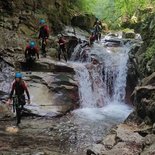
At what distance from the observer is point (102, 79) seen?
65.9 feet

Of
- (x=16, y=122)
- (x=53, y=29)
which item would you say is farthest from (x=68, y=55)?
(x=16, y=122)

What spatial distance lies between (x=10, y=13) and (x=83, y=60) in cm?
582

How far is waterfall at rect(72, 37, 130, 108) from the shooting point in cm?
1853

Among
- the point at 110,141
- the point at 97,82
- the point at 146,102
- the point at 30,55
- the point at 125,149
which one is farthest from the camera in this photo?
the point at 97,82

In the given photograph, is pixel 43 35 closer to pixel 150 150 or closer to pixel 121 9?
pixel 150 150

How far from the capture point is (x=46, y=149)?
10.5m

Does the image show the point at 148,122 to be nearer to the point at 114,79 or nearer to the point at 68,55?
the point at 114,79

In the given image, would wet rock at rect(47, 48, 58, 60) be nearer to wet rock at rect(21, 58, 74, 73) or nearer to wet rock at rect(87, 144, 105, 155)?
wet rock at rect(21, 58, 74, 73)

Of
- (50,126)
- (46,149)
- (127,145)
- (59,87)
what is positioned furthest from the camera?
(59,87)

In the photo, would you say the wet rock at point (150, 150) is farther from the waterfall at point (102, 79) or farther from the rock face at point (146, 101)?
the waterfall at point (102, 79)

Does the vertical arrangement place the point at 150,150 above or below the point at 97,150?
above

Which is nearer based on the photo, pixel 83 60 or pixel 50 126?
pixel 50 126

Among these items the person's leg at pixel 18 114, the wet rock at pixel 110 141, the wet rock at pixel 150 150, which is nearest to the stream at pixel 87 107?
the person's leg at pixel 18 114

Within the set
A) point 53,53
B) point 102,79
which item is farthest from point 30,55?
point 102,79
